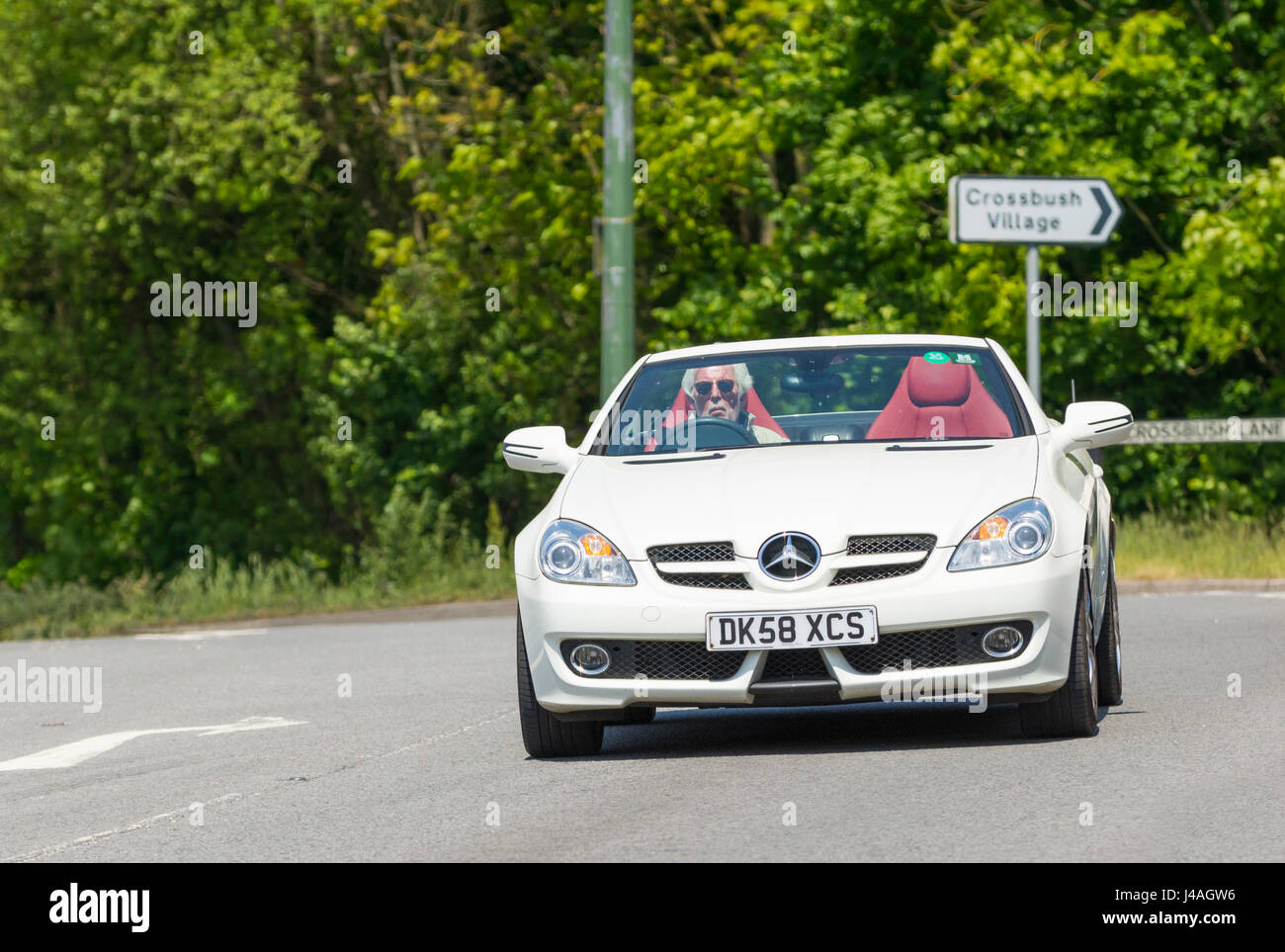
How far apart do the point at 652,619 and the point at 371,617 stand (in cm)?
1148

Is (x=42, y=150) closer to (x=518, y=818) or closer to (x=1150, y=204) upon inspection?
(x=1150, y=204)

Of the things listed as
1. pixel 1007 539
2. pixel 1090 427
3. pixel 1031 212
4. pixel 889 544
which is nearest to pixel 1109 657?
pixel 1090 427

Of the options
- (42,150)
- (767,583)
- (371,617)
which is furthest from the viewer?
(42,150)

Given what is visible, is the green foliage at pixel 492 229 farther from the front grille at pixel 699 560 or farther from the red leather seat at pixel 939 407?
the front grille at pixel 699 560

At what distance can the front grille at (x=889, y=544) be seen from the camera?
7.93m

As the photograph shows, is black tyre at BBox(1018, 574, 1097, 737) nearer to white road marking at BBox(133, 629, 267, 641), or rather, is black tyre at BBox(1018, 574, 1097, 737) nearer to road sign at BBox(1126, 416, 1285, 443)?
white road marking at BBox(133, 629, 267, 641)

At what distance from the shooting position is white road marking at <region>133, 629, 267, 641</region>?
18.1 meters

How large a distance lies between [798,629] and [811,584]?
162mm

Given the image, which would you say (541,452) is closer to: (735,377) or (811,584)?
(735,377)

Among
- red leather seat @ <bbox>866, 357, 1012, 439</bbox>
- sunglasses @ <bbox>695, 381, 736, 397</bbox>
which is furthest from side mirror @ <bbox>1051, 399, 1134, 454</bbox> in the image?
sunglasses @ <bbox>695, 381, 736, 397</bbox>

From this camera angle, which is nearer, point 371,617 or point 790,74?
point 371,617

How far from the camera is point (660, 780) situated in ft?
26.2

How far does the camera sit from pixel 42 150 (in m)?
30.2
